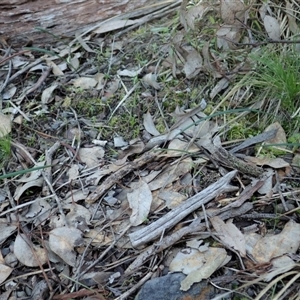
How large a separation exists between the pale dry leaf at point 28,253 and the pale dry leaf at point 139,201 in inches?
11.8

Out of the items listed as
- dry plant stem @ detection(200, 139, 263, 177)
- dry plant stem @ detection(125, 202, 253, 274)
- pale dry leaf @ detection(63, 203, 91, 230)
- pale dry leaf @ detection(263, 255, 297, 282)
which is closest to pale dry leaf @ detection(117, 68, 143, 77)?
dry plant stem @ detection(200, 139, 263, 177)

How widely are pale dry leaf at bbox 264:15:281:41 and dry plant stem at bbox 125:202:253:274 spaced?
73 centimetres

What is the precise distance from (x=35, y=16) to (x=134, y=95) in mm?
670

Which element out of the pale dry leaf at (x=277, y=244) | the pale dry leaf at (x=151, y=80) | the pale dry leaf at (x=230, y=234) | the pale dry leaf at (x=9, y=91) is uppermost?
the pale dry leaf at (x=9, y=91)

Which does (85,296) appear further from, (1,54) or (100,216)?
(1,54)

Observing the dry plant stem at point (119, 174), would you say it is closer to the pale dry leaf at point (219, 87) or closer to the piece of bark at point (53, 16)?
the pale dry leaf at point (219, 87)

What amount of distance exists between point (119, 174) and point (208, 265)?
47 centimetres

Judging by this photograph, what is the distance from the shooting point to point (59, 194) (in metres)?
1.76

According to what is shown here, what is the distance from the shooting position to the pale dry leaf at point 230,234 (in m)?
1.48

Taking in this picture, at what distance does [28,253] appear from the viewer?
160cm

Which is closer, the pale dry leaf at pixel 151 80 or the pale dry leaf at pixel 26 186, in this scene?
the pale dry leaf at pixel 26 186

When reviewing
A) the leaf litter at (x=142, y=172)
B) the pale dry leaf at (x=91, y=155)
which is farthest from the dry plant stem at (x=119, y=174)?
the pale dry leaf at (x=91, y=155)

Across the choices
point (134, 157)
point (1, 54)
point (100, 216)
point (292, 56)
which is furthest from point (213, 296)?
point (1, 54)

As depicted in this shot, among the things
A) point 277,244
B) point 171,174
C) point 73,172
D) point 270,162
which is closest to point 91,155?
point 73,172
